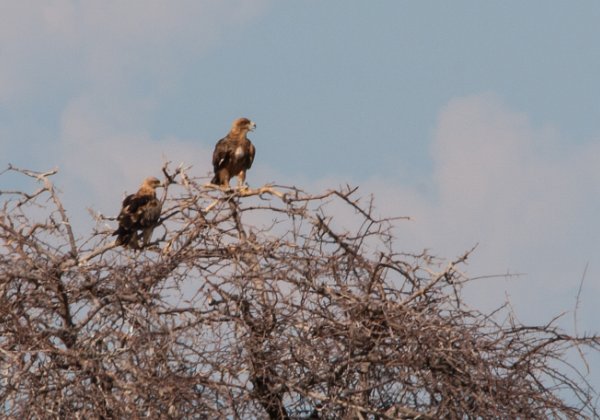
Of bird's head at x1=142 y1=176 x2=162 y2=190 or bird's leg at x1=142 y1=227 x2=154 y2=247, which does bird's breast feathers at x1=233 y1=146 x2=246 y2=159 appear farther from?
bird's leg at x1=142 y1=227 x2=154 y2=247

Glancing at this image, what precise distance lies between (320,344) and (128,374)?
1.20m

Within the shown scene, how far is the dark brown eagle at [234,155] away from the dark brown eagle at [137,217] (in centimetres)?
139

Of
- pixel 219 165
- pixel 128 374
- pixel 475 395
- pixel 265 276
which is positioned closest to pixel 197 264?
pixel 265 276

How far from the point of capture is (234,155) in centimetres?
1252

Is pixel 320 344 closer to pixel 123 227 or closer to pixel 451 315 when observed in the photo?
pixel 451 315

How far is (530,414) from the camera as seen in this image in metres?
8.30

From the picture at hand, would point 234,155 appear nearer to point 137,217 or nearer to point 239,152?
point 239,152

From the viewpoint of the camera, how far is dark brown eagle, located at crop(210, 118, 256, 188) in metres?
12.5

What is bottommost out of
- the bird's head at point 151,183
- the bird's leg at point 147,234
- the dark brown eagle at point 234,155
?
the bird's leg at point 147,234

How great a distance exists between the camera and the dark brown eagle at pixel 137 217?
1024 cm

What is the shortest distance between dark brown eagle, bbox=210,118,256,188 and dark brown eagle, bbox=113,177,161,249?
1386 millimetres

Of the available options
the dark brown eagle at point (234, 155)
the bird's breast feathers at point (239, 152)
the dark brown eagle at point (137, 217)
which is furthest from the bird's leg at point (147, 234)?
the bird's breast feathers at point (239, 152)

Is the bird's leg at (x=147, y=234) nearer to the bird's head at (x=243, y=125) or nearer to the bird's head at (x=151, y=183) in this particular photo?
the bird's head at (x=151, y=183)

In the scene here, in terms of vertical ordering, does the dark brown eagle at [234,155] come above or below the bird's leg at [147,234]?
above
